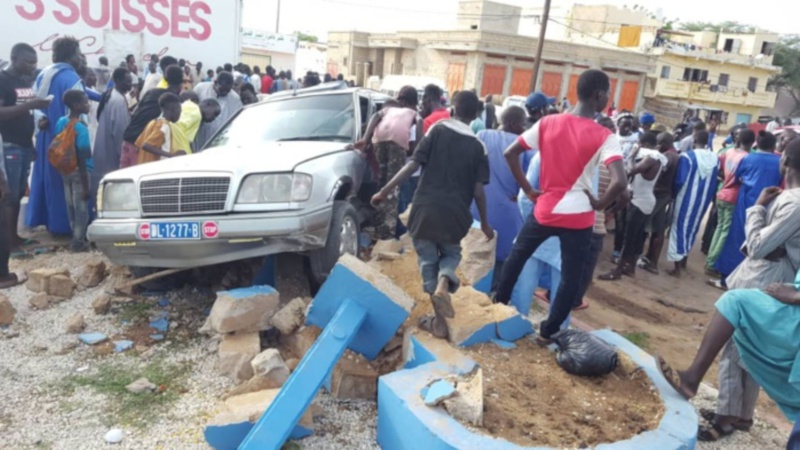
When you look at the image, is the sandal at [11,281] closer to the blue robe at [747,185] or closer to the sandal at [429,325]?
the sandal at [429,325]

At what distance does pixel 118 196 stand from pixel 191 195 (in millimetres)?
697

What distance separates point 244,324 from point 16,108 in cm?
326

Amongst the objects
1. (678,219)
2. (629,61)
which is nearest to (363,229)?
(678,219)

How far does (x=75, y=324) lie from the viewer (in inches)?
157

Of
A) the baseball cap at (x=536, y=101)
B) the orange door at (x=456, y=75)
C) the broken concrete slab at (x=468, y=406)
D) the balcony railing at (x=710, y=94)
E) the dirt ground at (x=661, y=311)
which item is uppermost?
the balcony railing at (x=710, y=94)

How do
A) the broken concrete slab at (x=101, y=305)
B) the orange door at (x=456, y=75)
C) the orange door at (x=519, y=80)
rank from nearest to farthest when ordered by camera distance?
the broken concrete slab at (x=101, y=305), the orange door at (x=456, y=75), the orange door at (x=519, y=80)

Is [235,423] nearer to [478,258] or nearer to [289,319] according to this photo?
[289,319]

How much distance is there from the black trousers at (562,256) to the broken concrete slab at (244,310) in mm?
1722

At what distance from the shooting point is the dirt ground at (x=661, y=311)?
5.11 m

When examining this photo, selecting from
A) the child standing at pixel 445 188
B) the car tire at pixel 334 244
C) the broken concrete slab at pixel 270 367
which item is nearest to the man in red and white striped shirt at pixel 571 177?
the child standing at pixel 445 188

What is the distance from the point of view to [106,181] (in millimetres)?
4223

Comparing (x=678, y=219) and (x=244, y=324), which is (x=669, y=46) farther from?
(x=244, y=324)

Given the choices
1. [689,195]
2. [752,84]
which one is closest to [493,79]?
[752,84]

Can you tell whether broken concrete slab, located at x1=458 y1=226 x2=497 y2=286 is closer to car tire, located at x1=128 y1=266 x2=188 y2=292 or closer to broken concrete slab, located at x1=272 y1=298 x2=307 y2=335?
broken concrete slab, located at x1=272 y1=298 x2=307 y2=335
